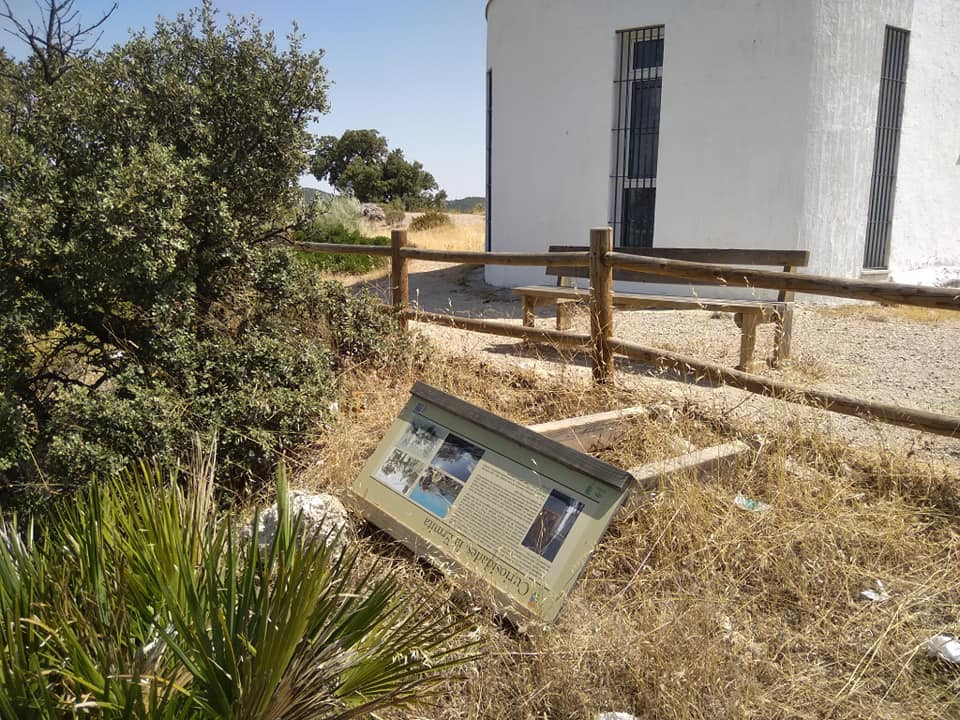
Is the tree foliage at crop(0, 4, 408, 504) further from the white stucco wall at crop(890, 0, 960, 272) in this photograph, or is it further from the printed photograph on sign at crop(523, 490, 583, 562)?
the white stucco wall at crop(890, 0, 960, 272)

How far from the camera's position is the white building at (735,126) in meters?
9.91

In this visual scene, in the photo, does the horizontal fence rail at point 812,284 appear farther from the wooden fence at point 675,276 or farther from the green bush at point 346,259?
the green bush at point 346,259

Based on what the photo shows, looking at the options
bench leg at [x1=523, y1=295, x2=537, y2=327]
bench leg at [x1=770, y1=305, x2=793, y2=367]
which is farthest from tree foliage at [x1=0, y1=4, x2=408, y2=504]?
bench leg at [x1=770, y1=305, x2=793, y2=367]

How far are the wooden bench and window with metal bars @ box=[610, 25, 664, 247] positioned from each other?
718 mm

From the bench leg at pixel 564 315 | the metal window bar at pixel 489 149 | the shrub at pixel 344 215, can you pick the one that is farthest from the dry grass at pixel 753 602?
the shrub at pixel 344 215

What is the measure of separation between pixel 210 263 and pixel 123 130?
3.02 feet

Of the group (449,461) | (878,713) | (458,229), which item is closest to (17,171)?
(449,461)

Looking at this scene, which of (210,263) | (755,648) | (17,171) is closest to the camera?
(755,648)

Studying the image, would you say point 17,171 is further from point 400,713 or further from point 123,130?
point 400,713

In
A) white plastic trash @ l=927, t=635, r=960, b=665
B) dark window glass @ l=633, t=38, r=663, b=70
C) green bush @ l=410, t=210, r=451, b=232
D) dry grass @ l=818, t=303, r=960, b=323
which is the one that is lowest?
white plastic trash @ l=927, t=635, r=960, b=665

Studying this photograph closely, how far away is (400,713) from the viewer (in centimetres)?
246

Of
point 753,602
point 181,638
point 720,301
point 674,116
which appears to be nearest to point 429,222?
point 674,116

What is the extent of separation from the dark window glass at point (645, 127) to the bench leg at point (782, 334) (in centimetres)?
513

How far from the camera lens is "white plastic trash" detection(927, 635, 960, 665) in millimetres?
2592
